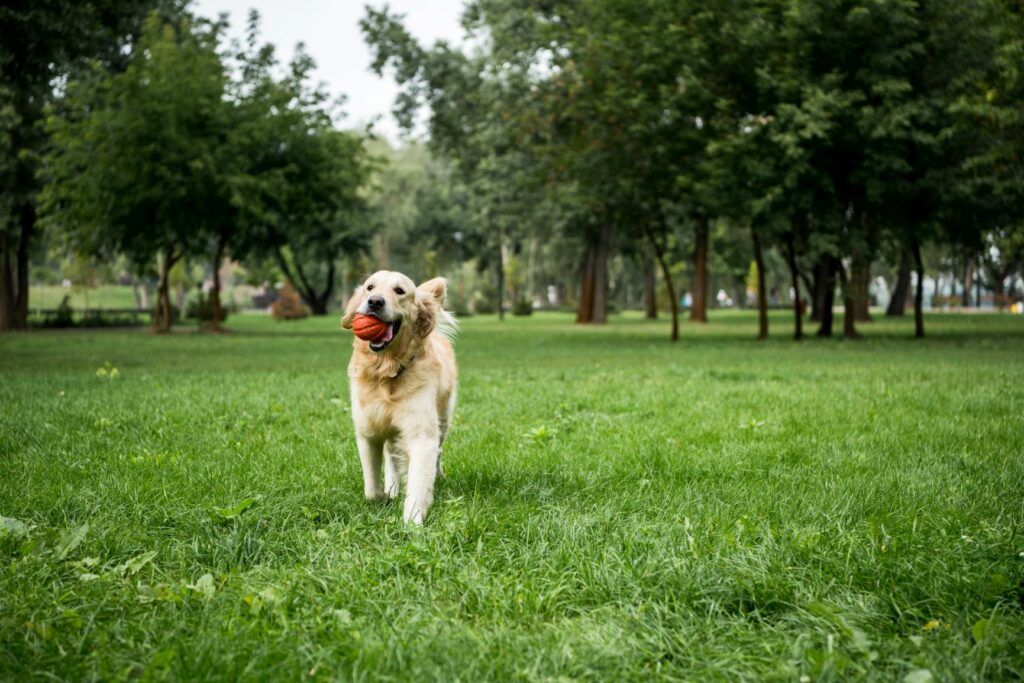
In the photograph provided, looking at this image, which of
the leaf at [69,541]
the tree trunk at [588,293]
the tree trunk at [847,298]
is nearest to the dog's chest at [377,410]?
the leaf at [69,541]

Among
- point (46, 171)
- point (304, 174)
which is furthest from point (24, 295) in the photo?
point (304, 174)

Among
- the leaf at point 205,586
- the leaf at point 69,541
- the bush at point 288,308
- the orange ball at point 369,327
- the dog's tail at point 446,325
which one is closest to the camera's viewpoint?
the leaf at point 205,586

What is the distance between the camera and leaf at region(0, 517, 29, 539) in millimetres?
4063

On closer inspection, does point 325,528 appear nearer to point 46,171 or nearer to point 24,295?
point 46,171

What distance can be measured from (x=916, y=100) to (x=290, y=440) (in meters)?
19.8

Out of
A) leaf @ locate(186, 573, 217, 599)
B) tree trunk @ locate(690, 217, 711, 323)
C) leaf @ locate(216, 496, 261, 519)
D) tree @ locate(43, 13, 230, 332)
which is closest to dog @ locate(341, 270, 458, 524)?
leaf @ locate(216, 496, 261, 519)

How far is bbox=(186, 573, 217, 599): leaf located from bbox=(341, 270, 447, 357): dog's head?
1.67 meters

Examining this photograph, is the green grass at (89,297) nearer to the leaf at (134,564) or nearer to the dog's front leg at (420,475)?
the dog's front leg at (420,475)

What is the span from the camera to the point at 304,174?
30.6 metres

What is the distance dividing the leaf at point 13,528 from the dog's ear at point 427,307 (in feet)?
7.38

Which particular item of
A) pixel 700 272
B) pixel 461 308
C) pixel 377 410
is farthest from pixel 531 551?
pixel 461 308

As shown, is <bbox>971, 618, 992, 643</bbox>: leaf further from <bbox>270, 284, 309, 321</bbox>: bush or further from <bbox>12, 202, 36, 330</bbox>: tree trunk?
<bbox>270, 284, 309, 321</bbox>: bush

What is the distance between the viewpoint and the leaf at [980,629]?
9.71ft

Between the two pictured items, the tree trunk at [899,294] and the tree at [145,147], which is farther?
the tree trunk at [899,294]
